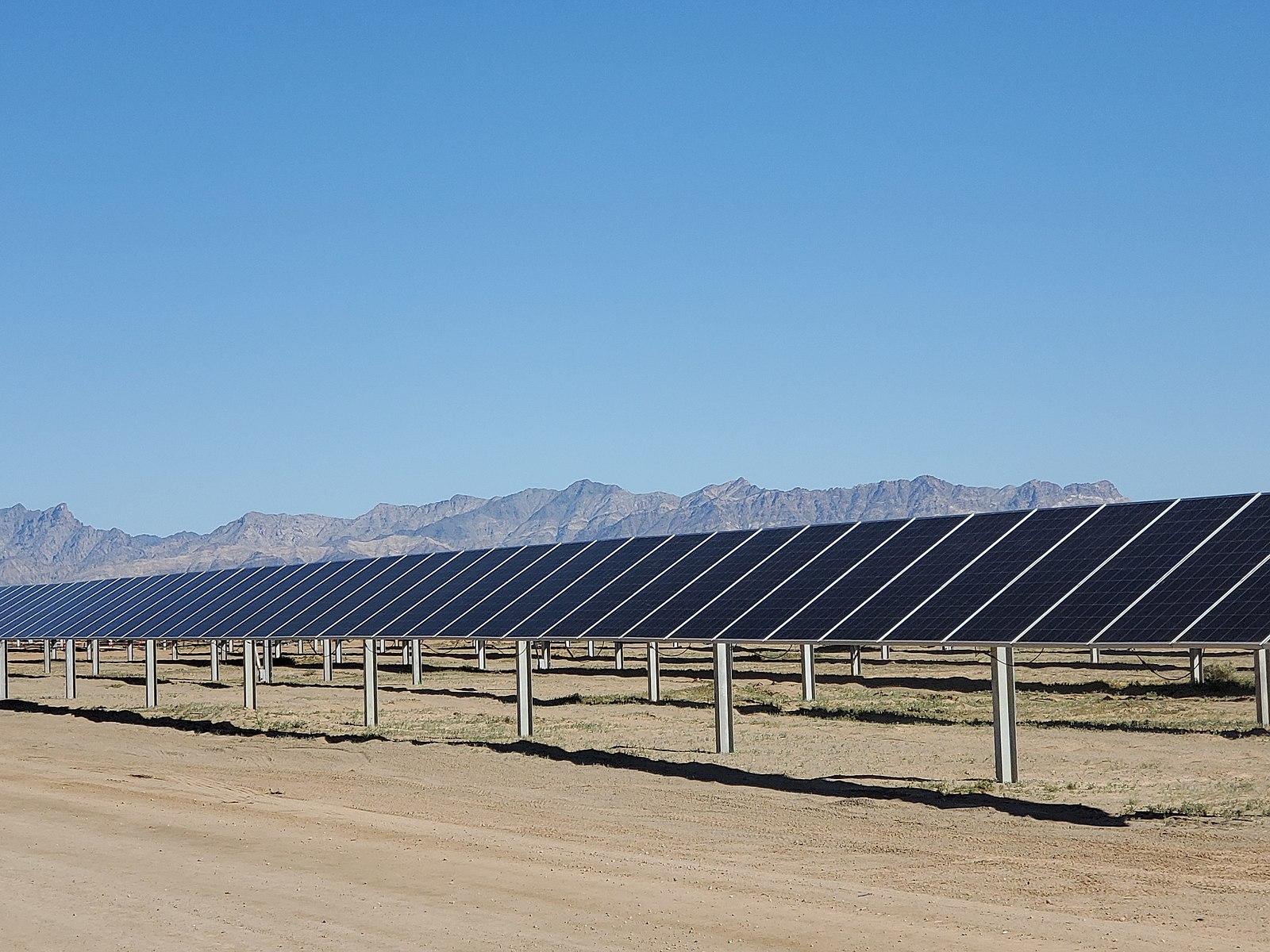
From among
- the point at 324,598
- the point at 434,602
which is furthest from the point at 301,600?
the point at 434,602

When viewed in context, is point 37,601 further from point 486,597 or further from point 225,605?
point 486,597

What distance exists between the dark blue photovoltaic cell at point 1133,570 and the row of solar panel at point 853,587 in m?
0.03

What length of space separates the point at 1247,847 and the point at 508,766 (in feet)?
45.7

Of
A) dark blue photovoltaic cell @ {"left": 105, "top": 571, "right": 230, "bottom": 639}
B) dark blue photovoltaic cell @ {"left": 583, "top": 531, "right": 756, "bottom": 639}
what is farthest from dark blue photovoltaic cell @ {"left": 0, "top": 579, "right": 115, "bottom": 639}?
dark blue photovoltaic cell @ {"left": 583, "top": 531, "right": 756, "bottom": 639}

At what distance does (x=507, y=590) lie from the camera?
35.6 metres

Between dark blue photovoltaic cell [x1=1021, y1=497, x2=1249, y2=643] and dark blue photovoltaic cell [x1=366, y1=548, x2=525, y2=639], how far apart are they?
52.4ft

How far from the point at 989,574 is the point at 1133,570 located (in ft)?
8.68

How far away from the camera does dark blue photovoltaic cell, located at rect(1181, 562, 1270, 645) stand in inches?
744

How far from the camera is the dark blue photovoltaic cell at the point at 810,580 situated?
26.0 metres

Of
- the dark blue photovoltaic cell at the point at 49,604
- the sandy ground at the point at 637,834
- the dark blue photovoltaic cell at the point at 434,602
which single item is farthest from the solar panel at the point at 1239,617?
the dark blue photovoltaic cell at the point at 49,604

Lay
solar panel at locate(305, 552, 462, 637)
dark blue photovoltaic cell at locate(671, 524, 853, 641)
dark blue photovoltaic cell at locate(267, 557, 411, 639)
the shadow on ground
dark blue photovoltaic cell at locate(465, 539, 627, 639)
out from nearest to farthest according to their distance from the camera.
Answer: the shadow on ground → dark blue photovoltaic cell at locate(671, 524, 853, 641) → dark blue photovoltaic cell at locate(465, 539, 627, 639) → solar panel at locate(305, 552, 462, 637) → dark blue photovoltaic cell at locate(267, 557, 411, 639)

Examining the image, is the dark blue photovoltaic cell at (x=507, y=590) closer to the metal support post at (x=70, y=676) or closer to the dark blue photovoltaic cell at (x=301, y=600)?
the dark blue photovoltaic cell at (x=301, y=600)

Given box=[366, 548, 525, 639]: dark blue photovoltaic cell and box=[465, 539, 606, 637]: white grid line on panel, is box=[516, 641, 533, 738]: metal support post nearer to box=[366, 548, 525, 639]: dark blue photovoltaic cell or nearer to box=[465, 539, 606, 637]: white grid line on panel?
box=[465, 539, 606, 637]: white grid line on panel

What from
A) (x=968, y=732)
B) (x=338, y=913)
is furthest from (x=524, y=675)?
(x=338, y=913)
